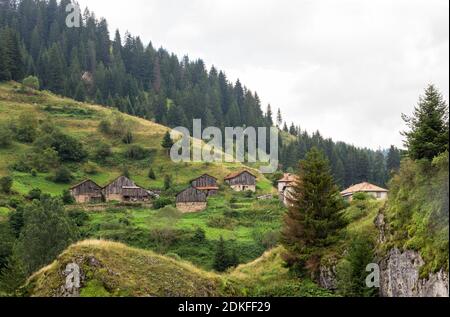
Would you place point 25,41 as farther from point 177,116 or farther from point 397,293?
point 397,293

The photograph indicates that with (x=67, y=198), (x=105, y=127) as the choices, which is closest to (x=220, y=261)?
(x=67, y=198)

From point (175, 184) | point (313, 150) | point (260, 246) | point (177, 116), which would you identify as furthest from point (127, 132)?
point (313, 150)

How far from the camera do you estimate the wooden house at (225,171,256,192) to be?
324ft

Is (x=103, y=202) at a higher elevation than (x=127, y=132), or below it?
below

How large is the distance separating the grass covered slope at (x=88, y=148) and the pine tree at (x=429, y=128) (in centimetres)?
6172

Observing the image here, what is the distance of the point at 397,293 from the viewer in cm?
2791

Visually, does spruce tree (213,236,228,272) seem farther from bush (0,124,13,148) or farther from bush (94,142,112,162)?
bush (0,124,13,148)

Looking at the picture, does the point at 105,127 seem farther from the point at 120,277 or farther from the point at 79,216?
the point at 120,277

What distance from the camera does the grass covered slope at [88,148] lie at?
8865cm

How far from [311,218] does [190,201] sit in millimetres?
46438

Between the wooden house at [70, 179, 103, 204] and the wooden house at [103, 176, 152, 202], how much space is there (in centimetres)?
119

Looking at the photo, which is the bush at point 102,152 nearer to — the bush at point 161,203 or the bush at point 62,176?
the bush at point 62,176

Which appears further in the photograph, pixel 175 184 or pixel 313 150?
pixel 175 184
